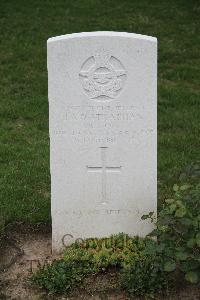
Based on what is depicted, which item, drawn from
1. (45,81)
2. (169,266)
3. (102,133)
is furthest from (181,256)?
(45,81)

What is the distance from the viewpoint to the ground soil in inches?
185

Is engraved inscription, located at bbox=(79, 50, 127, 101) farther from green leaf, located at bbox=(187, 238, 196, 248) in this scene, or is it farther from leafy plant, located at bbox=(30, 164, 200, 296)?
green leaf, located at bbox=(187, 238, 196, 248)

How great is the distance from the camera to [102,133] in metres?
4.95

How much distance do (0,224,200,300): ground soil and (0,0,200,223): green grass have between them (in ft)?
0.74

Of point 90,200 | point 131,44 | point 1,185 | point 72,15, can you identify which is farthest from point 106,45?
point 72,15

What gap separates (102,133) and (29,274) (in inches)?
45.7

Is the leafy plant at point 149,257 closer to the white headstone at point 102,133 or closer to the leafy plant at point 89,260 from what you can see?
the leafy plant at point 89,260

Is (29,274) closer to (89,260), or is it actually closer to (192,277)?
(89,260)

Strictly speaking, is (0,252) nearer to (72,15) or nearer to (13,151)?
(13,151)

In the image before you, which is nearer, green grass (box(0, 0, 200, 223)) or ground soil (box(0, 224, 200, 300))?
ground soil (box(0, 224, 200, 300))

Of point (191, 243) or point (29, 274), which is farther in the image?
point (29, 274)

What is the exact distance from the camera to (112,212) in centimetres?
512

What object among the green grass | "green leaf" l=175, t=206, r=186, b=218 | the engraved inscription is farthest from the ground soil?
the engraved inscription

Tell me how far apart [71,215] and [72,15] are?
7.42 m
